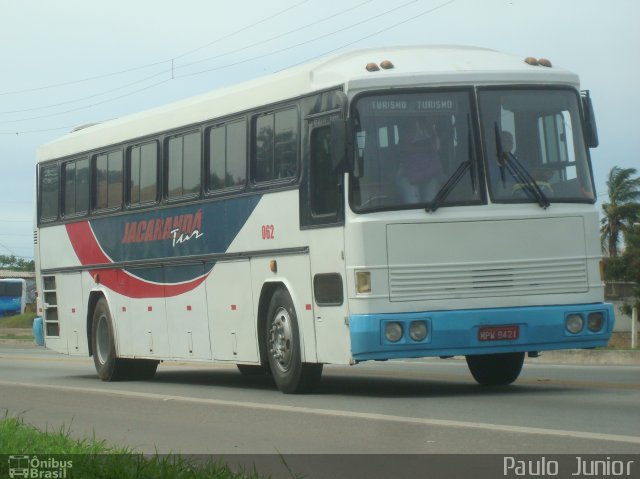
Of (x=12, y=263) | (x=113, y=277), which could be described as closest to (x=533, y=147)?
(x=113, y=277)

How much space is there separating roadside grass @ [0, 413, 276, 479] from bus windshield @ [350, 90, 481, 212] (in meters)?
4.49

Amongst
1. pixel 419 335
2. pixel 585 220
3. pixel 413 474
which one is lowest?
pixel 413 474

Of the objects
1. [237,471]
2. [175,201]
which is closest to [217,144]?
[175,201]

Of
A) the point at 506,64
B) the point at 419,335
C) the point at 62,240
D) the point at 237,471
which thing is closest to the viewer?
the point at 237,471

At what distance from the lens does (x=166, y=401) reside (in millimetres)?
15164

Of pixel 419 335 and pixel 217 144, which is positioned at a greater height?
pixel 217 144

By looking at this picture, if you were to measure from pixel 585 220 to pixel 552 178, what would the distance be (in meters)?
0.54

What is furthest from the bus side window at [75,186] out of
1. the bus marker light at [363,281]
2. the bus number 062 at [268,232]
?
the bus marker light at [363,281]

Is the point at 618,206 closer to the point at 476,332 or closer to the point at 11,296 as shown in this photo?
the point at 11,296

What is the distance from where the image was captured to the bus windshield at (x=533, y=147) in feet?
46.6

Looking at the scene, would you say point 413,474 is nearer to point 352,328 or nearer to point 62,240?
point 352,328

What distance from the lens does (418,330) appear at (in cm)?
1377

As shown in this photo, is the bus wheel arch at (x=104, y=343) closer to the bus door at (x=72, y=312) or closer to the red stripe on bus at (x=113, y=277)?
the bus door at (x=72, y=312)

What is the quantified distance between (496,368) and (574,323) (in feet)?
6.67
